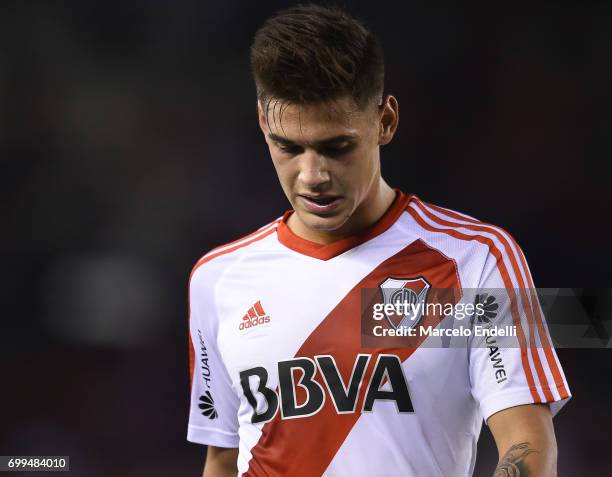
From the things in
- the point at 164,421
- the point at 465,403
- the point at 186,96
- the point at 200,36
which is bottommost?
the point at 164,421

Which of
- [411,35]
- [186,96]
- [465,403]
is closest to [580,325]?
[465,403]

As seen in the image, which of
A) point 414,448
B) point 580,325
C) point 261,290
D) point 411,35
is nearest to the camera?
point 414,448

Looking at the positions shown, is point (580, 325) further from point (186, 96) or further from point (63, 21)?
point (63, 21)

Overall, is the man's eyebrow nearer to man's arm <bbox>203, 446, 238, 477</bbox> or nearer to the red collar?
the red collar

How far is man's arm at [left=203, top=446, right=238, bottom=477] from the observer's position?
2.86m

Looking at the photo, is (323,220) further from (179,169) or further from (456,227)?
(179,169)

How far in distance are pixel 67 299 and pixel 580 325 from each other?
3352 mm

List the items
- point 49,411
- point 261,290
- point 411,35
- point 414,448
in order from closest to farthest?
point 414,448
point 261,290
point 49,411
point 411,35

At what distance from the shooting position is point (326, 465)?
2.43 metres

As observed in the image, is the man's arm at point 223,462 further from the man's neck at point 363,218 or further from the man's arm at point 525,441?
the man's arm at point 525,441

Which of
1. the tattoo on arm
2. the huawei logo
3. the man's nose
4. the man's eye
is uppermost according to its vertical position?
the man's eye

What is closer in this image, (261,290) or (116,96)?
(261,290)

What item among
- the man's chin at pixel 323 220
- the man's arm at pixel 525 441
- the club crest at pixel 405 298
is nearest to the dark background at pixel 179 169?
the club crest at pixel 405 298

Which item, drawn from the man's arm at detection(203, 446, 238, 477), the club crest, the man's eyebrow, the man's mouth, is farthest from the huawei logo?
the man's eyebrow
